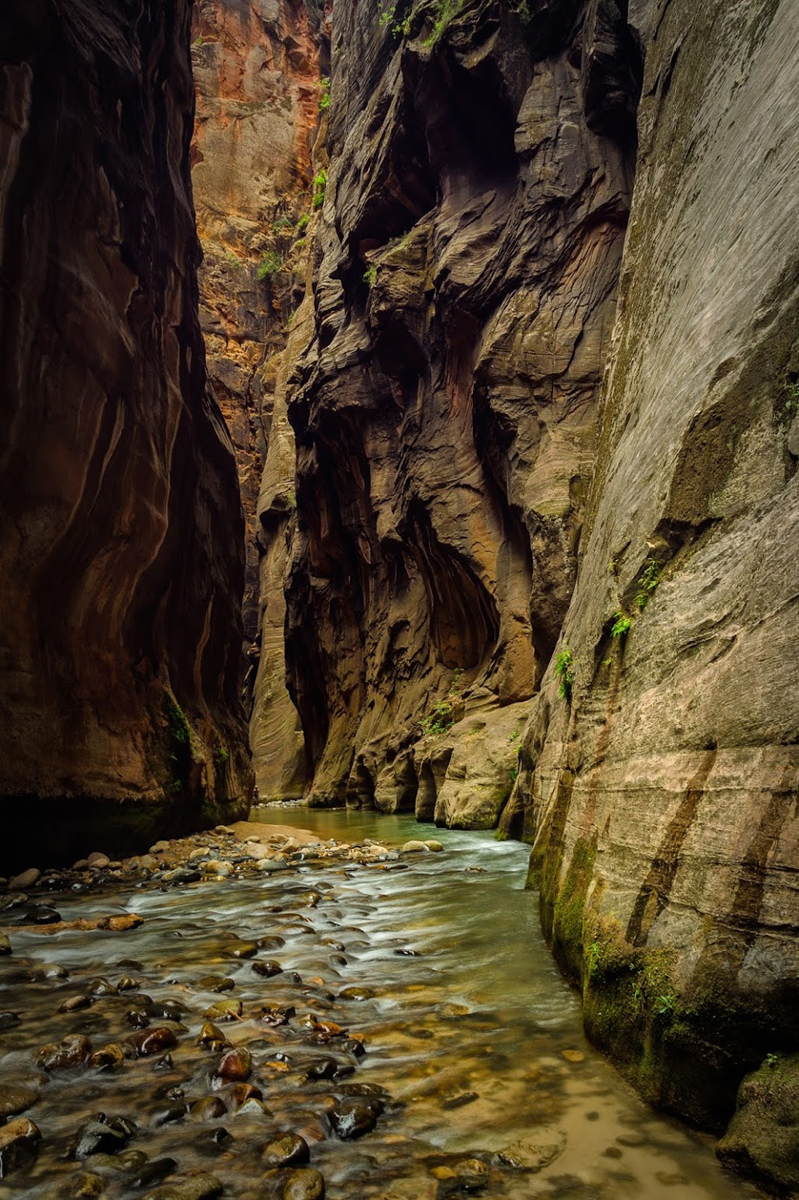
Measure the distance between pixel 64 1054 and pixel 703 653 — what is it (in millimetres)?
3029

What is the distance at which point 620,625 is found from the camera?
4.09m

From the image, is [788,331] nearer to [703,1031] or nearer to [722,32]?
[703,1031]

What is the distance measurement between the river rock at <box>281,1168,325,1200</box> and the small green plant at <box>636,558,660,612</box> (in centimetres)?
290

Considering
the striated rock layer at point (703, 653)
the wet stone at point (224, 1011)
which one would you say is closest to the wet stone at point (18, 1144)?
the wet stone at point (224, 1011)

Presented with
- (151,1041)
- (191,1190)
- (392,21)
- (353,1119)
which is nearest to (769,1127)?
(353,1119)

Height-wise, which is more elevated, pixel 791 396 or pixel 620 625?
pixel 791 396

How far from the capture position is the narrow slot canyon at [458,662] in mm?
2230

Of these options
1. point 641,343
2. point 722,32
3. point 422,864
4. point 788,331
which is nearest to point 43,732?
point 422,864

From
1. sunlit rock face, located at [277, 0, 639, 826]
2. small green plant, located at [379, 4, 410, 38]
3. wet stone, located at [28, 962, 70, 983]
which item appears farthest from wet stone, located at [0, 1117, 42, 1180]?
small green plant, located at [379, 4, 410, 38]

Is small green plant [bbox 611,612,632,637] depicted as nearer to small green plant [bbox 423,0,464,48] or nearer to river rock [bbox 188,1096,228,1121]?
river rock [bbox 188,1096,228,1121]

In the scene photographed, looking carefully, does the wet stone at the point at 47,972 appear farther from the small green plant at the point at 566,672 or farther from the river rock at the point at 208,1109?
the small green plant at the point at 566,672

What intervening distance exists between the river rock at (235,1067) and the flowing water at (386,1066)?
41 millimetres

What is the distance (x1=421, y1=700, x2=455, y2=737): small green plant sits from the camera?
1712 centimetres

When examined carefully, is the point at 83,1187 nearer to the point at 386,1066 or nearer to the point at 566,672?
the point at 386,1066
